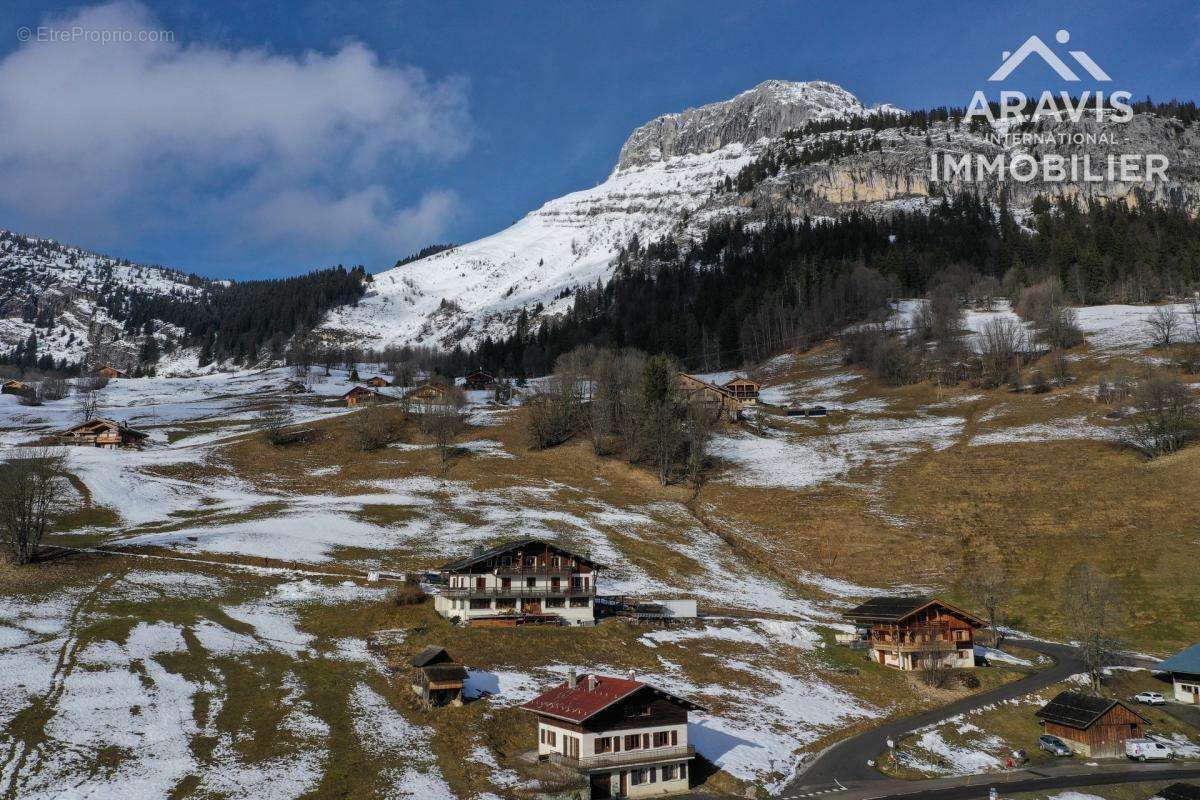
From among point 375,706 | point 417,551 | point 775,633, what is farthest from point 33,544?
point 775,633

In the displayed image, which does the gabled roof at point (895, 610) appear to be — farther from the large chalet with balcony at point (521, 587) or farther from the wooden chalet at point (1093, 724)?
the large chalet with balcony at point (521, 587)

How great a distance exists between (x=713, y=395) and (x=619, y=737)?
11709cm

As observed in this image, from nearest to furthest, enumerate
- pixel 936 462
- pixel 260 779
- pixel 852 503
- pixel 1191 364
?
A: pixel 260 779 → pixel 852 503 → pixel 936 462 → pixel 1191 364

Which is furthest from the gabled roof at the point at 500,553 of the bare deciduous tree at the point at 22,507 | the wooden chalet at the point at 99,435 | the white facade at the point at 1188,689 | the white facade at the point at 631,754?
the wooden chalet at the point at 99,435

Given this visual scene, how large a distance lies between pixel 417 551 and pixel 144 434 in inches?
3139

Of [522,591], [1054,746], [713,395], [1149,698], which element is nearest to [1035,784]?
[1054,746]

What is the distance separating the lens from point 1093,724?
50.8 m

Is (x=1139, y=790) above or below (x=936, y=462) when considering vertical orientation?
below

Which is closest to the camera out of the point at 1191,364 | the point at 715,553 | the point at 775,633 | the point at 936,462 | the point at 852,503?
the point at 775,633

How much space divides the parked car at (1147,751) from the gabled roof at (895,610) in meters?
17.0

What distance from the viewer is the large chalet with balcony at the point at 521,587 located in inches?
2714

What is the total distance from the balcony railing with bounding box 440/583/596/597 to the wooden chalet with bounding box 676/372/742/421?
78356mm

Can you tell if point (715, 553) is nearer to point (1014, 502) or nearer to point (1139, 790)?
point (1014, 502)

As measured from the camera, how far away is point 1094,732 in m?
50.9
